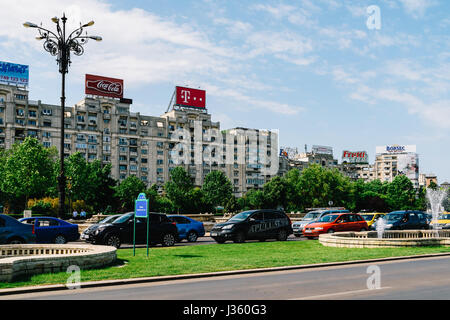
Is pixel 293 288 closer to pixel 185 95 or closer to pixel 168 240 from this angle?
pixel 168 240

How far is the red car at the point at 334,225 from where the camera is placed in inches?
1088

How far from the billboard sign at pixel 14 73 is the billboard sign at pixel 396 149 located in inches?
5475

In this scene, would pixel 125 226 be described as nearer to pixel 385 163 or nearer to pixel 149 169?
pixel 149 169

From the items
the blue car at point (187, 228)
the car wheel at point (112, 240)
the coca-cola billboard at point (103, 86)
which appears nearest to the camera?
the car wheel at point (112, 240)

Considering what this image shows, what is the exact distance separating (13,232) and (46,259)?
674 cm

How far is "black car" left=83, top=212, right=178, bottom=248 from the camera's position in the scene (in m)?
20.9

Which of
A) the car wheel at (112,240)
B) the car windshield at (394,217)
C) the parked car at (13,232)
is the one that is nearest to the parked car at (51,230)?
the car wheel at (112,240)

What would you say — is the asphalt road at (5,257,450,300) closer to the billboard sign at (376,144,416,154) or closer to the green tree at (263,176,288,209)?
the green tree at (263,176,288,209)

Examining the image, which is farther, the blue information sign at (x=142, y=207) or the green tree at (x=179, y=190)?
the green tree at (x=179, y=190)

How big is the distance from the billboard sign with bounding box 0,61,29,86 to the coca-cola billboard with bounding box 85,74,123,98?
12.0 metres

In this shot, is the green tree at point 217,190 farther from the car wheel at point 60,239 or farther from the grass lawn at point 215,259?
the grass lawn at point 215,259

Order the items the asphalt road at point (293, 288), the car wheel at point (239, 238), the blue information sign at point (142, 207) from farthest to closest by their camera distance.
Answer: the car wheel at point (239, 238) → the blue information sign at point (142, 207) → the asphalt road at point (293, 288)

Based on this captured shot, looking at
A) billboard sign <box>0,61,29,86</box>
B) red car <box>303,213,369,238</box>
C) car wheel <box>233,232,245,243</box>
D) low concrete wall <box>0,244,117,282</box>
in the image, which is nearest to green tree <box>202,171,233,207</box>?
billboard sign <box>0,61,29,86</box>
